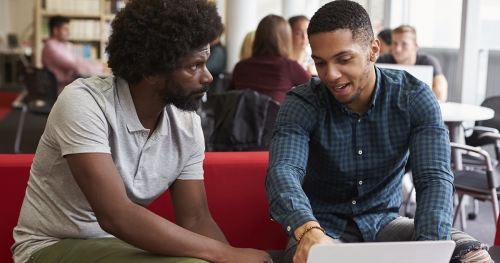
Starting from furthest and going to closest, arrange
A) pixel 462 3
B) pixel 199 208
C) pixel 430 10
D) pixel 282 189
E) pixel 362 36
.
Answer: pixel 430 10, pixel 462 3, pixel 199 208, pixel 362 36, pixel 282 189

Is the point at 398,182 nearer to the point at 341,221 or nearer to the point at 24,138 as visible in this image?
the point at 341,221

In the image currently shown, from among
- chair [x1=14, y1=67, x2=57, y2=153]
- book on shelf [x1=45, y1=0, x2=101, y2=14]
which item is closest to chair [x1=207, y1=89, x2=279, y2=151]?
chair [x1=14, y1=67, x2=57, y2=153]

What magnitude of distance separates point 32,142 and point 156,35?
559 centimetres

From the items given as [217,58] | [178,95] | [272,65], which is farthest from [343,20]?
[217,58]

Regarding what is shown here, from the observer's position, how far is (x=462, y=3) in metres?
4.86

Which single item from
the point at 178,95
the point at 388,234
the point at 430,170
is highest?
the point at 178,95

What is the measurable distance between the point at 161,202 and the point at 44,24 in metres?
8.34

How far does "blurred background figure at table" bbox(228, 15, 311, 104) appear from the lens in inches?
161

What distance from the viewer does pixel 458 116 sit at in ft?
11.7

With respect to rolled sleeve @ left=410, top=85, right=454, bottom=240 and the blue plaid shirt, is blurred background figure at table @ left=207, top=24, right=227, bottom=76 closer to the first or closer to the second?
the blue plaid shirt

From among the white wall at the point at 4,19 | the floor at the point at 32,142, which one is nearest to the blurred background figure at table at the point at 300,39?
the floor at the point at 32,142

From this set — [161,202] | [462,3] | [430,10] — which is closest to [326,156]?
[161,202]

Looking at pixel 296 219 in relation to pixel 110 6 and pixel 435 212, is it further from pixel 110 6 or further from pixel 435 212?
pixel 110 6

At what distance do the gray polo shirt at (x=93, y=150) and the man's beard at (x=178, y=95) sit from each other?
0.09 meters
